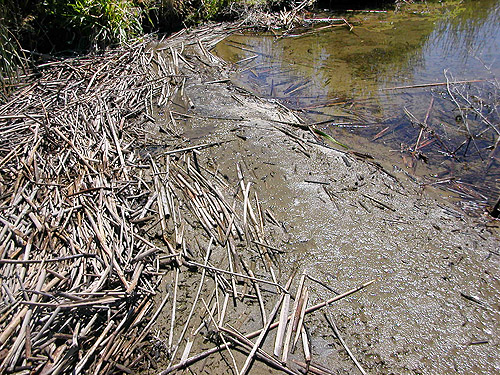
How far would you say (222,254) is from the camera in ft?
9.57

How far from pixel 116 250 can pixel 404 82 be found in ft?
16.9

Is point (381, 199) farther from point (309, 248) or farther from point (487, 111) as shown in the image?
point (487, 111)

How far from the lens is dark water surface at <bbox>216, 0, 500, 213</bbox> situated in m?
4.20

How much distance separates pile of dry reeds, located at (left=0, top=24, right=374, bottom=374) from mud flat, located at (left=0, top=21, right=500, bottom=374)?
1 centimetres

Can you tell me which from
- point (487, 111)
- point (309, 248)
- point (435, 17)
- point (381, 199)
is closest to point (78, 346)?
point (309, 248)

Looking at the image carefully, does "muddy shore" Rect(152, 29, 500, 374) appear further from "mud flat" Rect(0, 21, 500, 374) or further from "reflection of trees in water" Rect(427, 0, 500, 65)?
"reflection of trees in water" Rect(427, 0, 500, 65)

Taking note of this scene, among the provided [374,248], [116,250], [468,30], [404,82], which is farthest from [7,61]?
[468,30]

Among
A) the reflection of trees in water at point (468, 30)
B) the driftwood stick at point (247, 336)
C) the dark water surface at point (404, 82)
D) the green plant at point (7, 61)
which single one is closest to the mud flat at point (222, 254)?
the driftwood stick at point (247, 336)

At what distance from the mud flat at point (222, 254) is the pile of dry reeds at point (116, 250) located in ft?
0.04

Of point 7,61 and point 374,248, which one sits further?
point 7,61

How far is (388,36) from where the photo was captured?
24.2ft

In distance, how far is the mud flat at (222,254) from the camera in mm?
2271

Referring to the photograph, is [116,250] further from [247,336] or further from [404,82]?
[404,82]

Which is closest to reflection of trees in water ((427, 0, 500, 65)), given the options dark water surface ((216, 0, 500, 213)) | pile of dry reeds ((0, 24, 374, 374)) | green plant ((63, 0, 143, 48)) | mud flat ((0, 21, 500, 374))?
dark water surface ((216, 0, 500, 213))
